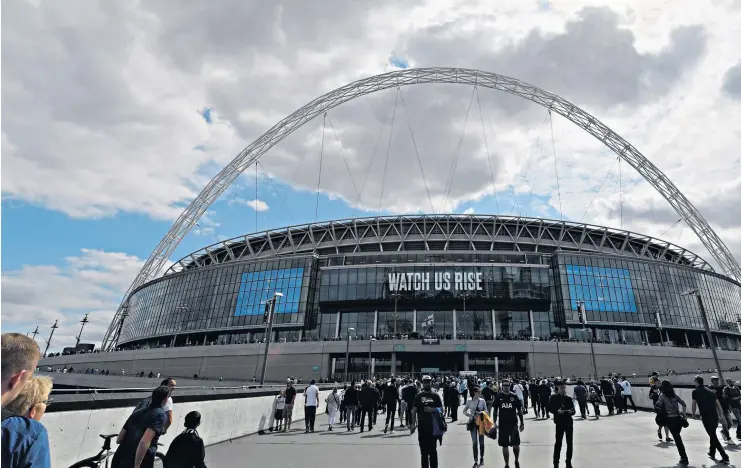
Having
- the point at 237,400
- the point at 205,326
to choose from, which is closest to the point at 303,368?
the point at 205,326

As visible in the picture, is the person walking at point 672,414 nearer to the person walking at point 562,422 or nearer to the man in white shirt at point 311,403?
the person walking at point 562,422

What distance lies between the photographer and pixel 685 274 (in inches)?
3157

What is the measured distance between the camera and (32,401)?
9.77ft

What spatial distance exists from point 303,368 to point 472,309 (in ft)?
99.1

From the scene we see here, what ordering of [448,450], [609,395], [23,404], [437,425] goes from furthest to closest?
[609,395] → [448,450] → [437,425] → [23,404]

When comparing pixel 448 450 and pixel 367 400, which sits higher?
pixel 367 400

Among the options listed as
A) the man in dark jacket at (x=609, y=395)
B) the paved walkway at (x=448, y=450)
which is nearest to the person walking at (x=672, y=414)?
the paved walkway at (x=448, y=450)

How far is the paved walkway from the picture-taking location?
1013 centimetres

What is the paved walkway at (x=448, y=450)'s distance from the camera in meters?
10.1

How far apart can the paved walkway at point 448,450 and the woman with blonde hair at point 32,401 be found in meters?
7.94

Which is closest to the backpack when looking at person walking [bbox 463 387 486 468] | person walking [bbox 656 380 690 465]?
person walking [bbox 463 387 486 468]

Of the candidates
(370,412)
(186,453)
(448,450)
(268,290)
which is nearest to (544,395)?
(370,412)

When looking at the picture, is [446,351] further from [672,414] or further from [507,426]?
[507,426]

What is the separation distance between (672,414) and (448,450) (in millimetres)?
5863
